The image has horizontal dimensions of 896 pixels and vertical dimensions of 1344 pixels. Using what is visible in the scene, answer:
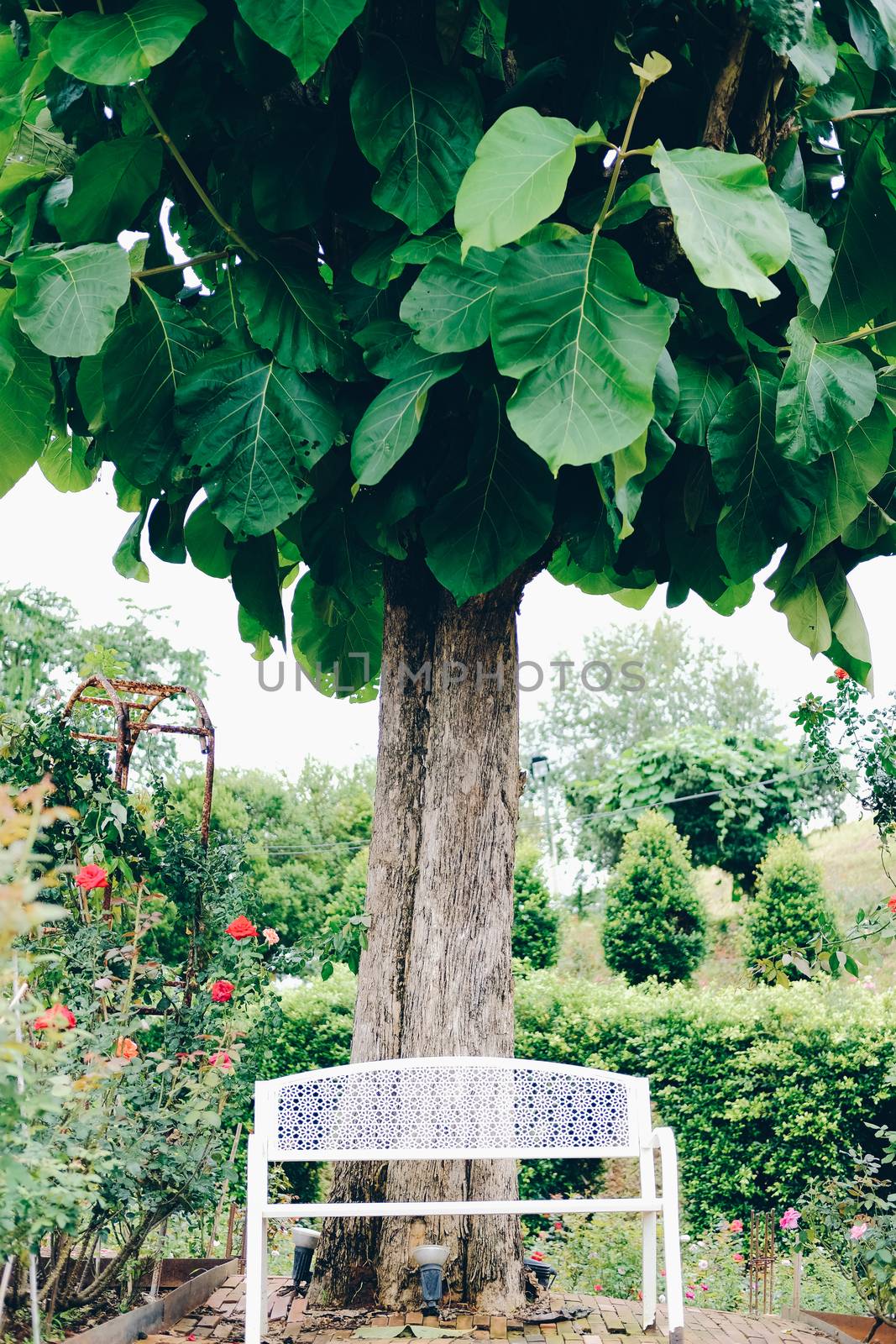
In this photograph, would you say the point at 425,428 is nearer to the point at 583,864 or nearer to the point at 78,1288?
the point at 78,1288

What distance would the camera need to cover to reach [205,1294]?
3469mm

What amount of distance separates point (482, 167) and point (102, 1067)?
1.99 m

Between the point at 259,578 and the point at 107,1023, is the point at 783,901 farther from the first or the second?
the point at 259,578

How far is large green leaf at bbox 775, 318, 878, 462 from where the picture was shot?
96.8 inches

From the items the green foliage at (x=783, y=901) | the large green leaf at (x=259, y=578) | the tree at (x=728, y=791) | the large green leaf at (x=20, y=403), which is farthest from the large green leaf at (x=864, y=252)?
the tree at (x=728, y=791)

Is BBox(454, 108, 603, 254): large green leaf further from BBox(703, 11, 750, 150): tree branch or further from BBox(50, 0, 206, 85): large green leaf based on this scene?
BBox(50, 0, 206, 85): large green leaf

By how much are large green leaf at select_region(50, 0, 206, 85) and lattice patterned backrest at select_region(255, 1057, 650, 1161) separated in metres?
2.41

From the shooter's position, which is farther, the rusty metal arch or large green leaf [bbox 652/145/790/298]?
the rusty metal arch

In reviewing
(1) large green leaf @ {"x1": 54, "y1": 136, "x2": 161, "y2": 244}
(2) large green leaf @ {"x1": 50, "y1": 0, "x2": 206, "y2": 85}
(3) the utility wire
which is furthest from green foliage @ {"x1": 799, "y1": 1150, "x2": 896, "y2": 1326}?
(3) the utility wire

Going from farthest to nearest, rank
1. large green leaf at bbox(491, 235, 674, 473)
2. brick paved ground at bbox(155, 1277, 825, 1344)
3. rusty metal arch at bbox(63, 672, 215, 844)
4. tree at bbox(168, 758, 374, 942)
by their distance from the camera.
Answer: tree at bbox(168, 758, 374, 942)
rusty metal arch at bbox(63, 672, 215, 844)
brick paved ground at bbox(155, 1277, 825, 1344)
large green leaf at bbox(491, 235, 674, 473)

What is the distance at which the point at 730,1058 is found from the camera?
6535 millimetres

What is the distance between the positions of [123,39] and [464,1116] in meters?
2.66

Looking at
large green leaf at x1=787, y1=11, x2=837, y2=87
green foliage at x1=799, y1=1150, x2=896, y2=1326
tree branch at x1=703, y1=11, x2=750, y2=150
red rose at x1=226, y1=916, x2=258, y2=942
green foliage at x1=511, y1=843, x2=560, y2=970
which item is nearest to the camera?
large green leaf at x1=787, y1=11, x2=837, y2=87

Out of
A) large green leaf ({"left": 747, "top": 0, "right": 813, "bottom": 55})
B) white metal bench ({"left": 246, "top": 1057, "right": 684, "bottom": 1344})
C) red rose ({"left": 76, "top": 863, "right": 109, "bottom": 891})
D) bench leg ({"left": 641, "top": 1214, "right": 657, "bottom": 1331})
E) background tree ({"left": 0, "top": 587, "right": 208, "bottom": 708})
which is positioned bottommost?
bench leg ({"left": 641, "top": 1214, "right": 657, "bottom": 1331})
